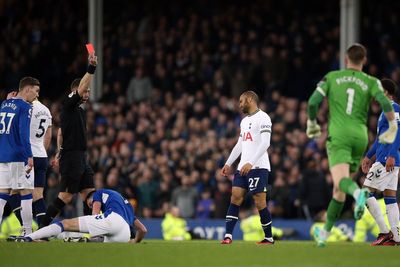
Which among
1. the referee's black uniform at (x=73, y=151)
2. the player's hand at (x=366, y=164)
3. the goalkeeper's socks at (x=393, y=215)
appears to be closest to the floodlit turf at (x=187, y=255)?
the goalkeeper's socks at (x=393, y=215)

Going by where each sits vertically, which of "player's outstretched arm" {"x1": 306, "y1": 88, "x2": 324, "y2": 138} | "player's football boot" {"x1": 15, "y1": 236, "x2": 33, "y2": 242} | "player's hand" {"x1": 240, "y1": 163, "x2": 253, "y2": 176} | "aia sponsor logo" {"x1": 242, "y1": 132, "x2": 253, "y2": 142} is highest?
"player's outstretched arm" {"x1": 306, "y1": 88, "x2": 324, "y2": 138}

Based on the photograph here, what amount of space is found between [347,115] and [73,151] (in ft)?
16.3

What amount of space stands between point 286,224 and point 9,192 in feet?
27.6

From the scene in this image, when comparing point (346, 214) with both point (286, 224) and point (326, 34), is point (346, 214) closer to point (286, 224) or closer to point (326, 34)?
point (286, 224)

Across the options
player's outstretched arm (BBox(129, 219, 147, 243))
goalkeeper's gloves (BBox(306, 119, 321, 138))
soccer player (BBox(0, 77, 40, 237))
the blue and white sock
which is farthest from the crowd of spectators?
goalkeeper's gloves (BBox(306, 119, 321, 138))

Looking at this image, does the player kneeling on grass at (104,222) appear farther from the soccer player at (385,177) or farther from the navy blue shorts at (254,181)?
the soccer player at (385,177)

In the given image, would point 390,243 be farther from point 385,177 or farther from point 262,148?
point 262,148

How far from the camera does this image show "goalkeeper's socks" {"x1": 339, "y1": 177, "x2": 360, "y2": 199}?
12672 mm

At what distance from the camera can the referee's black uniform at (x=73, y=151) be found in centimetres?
1648

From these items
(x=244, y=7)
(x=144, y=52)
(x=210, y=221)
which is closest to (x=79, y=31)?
(x=144, y=52)

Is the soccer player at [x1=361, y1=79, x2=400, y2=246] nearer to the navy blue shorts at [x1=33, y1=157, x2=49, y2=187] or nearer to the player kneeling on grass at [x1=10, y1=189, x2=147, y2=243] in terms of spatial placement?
the player kneeling on grass at [x1=10, y1=189, x2=147, y2=243]

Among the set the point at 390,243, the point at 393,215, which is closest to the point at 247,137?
the point at 393,215

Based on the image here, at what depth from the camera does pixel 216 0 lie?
31.5 metres

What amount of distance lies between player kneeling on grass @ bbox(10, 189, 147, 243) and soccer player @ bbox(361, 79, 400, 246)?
11.1ft
